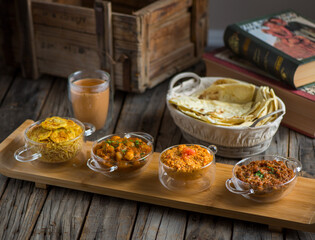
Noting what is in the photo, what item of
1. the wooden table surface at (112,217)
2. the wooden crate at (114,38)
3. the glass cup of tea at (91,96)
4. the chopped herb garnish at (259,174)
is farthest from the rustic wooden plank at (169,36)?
the chopped herb garnish at (259,174)

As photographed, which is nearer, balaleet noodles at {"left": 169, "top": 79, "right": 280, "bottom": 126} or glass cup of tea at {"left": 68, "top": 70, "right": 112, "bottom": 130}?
balaleet noodles at {"left": 169, "top": 79, "right": 280, "bottom": 126}

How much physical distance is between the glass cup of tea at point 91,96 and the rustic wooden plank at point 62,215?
1.20 ft

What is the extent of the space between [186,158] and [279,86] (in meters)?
0.60

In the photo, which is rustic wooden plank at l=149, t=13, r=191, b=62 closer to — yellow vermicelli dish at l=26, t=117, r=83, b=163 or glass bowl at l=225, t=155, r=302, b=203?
yellow vermicelli dish at l=26, t=117, r=83, b=163

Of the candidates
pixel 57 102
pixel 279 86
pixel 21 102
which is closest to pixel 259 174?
pixel 279 86

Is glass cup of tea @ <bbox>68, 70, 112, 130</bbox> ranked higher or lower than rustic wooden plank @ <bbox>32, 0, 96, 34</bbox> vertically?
lower

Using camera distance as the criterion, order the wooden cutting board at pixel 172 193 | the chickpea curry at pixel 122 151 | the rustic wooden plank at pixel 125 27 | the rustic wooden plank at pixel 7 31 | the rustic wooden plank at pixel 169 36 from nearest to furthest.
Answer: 1. the wooden cutting board at pixel 172 193
2. the chickpea curry at pixel 122 151
3. the rustic wooden plank at pixel 125 27
4. the rustic wooden plank at pixel 169 36
5. the rustic wooden plank at pixel 7 31

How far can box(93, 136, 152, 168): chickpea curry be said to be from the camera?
145 cm

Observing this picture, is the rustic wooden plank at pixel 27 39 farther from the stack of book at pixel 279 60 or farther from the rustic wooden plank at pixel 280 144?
the rustic wooden plank at pixel 280 144

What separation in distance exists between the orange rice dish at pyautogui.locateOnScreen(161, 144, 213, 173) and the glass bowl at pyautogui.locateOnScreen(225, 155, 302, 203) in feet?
0.30

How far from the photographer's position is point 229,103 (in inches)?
70.2

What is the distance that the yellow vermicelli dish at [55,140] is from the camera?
4.92 ft

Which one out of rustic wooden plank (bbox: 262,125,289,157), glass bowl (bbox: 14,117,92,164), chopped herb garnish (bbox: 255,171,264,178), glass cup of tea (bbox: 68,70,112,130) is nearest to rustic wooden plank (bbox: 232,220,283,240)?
chopped herb garnish (bbox: 255,171,264,178)

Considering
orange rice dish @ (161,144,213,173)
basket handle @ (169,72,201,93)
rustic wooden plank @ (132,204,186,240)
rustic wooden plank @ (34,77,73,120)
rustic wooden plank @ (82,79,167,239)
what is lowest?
rustic wooden plank @ (34,77,73,120)
